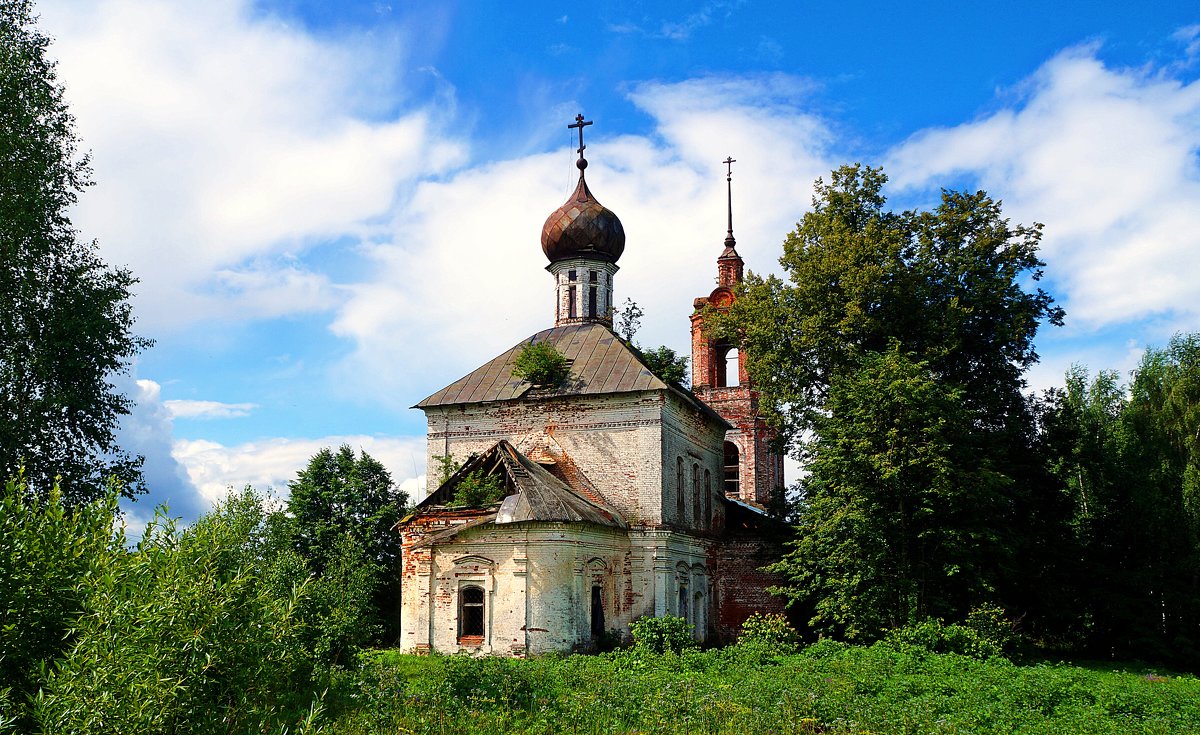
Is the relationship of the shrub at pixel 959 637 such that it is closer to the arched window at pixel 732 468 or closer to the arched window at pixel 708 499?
the arched window at pixel 708 499

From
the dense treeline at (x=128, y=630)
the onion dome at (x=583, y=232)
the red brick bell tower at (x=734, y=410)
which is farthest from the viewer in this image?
the red brick bell tower at (x=734, y=410)

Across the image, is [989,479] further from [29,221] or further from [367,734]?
[29,221]

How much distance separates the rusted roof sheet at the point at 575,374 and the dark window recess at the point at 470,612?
522cm

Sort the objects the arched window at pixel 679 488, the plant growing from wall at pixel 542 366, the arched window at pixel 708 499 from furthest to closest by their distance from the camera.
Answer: the arched window at pixel 708 499
the arched window at pixel 679 488
the plant growing from wall at pixel 542 366

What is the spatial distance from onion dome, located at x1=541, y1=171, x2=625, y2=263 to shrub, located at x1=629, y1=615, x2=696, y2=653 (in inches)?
444

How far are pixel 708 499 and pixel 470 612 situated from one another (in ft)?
27.4

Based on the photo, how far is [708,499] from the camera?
81.7ft

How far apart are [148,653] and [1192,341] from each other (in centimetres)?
3025

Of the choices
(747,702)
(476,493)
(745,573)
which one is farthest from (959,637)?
(476,493)

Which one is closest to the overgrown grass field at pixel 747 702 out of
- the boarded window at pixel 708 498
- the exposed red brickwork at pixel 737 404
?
the boarded window at pixel 708 498

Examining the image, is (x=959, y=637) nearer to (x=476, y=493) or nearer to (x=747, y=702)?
(x=747, y=702)

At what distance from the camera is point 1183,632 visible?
2292 cm

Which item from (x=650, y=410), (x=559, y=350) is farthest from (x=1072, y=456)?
(x=559, y=350)

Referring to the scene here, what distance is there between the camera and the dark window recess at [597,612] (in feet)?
64.3
